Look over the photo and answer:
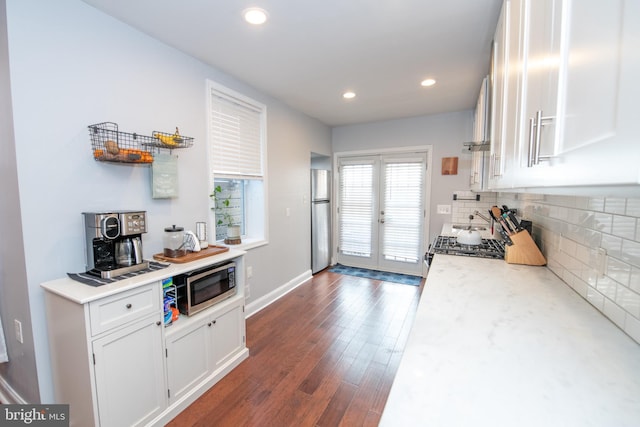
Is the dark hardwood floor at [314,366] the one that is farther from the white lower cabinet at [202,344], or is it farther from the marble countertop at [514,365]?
the marble countertop at [514,365]

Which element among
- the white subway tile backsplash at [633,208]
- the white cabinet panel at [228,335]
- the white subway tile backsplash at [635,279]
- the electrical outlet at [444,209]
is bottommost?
the white cabinet panel at [228,335]

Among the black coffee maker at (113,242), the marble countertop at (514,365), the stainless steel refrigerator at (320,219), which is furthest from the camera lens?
the stainless steel refrigerator at (320,219)

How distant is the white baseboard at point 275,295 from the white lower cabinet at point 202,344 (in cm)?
78

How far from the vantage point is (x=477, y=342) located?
886 millimetres

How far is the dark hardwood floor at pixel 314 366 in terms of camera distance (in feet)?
5.63

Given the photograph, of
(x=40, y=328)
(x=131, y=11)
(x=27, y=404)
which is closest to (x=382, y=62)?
(x=131, y=11)

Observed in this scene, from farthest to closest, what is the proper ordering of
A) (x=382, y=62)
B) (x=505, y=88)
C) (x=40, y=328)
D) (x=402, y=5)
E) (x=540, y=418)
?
(x=382, y=62), (x=402, y=5), (x=40, y=328), (x=505, y=88), (x=540, y=418)

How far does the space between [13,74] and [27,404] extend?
6.06 feet

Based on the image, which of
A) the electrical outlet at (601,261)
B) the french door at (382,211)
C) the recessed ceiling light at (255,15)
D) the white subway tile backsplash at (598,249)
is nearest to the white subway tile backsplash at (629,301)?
the white subway tile backsplash at (598,249)

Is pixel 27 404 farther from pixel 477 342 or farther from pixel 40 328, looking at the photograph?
pixel 477 342

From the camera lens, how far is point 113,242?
5.27ft

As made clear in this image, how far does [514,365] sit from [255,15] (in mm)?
2167

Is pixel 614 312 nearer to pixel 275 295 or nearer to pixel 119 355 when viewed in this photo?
pixel 119 355

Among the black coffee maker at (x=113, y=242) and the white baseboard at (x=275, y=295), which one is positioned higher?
the black coffee maker at (x=113, y=242)
